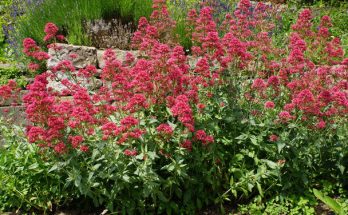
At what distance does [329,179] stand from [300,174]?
0.59 m

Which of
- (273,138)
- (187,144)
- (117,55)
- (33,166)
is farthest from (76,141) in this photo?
(117,55)

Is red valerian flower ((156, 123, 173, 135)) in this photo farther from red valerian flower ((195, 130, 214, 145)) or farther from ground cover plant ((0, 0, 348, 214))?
red valerian flower ((195, 130, 214, 145))

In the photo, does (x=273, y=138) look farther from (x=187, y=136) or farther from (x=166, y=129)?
(x=166, y=129)

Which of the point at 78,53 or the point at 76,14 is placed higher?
the point at 76,14

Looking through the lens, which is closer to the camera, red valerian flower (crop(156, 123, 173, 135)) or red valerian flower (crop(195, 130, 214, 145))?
red valerian flower (crop(156, 123, 173, 135))

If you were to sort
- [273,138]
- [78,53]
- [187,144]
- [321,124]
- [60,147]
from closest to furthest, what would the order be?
[60,147] → [187,144] → [321,124] → [273,138] → [78,53]

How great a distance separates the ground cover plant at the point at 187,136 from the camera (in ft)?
11.7

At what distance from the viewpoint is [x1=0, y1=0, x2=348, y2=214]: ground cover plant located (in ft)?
11.7

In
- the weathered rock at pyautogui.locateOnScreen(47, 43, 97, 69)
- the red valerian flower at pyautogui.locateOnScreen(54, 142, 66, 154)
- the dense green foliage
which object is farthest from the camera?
the dense green foliage

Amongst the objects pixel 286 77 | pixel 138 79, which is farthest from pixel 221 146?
pixel 138 79

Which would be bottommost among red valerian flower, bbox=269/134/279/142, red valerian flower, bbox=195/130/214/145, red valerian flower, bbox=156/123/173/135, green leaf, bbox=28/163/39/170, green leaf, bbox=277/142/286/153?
green leaf, bbox=28/163/39/170

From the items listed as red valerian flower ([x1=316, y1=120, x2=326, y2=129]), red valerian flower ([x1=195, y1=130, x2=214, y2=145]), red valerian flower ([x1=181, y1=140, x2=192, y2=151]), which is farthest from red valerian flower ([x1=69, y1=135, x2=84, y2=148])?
red valerian flower ([x1=316, y1=120, x2=326, y2=129])

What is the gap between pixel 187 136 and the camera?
12.2 feet

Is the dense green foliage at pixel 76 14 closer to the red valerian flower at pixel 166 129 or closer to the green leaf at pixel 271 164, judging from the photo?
the red valerian flower at pixel 166 129
